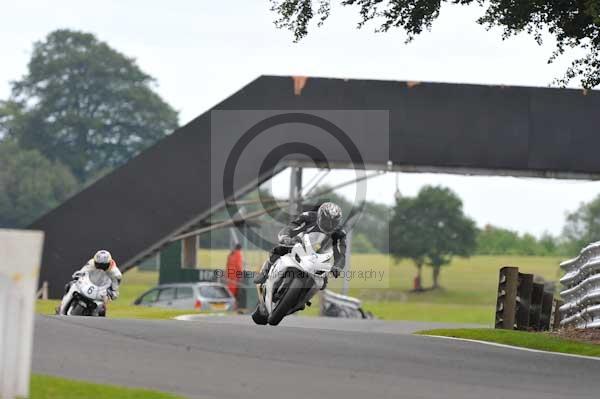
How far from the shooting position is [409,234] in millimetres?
91750

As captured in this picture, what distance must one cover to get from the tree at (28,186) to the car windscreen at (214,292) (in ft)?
206

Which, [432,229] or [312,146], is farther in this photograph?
[432,229]

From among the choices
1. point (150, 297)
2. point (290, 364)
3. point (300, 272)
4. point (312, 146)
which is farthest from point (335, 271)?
point (150, 297)

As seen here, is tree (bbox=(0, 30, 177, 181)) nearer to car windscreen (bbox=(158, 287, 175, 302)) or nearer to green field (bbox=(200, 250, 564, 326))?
green field (bbox=(200, 250, 564, 326))

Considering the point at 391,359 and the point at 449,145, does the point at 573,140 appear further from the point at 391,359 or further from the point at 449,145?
the point at 391,359

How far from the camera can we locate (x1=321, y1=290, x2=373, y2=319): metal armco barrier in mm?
37281

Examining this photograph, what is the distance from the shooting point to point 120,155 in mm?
118438

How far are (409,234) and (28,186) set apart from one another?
96.2ft

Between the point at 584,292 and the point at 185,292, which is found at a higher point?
the point at 584,292

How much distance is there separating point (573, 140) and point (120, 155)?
84.9 meters

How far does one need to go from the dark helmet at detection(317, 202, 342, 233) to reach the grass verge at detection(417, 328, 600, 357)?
8.73 feet

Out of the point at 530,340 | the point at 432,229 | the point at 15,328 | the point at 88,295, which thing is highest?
the point at 432,229

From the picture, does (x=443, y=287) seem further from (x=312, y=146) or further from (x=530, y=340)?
(x=530, y=340)

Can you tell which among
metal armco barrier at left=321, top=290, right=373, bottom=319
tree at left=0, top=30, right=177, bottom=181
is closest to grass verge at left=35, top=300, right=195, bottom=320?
metal armco barrier at left=321, top=290, right=373, bottom=319
